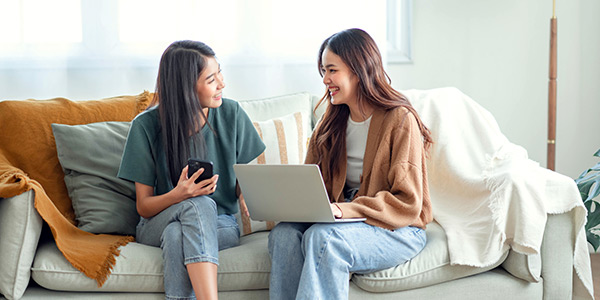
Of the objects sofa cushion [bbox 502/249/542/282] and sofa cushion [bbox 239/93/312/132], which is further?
sofa cushion [bbox 239/93/312/132]

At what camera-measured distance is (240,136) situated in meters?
2.04

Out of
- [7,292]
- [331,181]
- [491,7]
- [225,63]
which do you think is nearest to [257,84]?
[225,63]

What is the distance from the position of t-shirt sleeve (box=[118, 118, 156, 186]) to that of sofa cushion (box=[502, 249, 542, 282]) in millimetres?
1084

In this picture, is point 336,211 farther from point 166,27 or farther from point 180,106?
point 166,27

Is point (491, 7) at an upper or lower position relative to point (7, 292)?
upper

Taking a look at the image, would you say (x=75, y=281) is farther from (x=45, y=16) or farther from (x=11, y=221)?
(x=45, y=16)

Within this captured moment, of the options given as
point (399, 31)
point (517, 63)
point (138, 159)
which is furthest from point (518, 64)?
point (138, 159)

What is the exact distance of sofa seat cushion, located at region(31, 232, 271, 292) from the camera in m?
1.74

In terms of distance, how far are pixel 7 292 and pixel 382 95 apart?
1.19m

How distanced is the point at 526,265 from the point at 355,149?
0.59 metres

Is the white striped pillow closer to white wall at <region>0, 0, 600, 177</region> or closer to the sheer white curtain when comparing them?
the sheer white curtain

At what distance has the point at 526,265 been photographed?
1.77m

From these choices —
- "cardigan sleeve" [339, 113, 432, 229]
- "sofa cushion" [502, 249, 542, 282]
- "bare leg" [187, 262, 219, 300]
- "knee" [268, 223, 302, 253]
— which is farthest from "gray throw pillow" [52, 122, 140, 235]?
"sofa cushion" [502, 249, 542, 282]

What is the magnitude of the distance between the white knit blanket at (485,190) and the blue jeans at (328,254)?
0.20 metres
